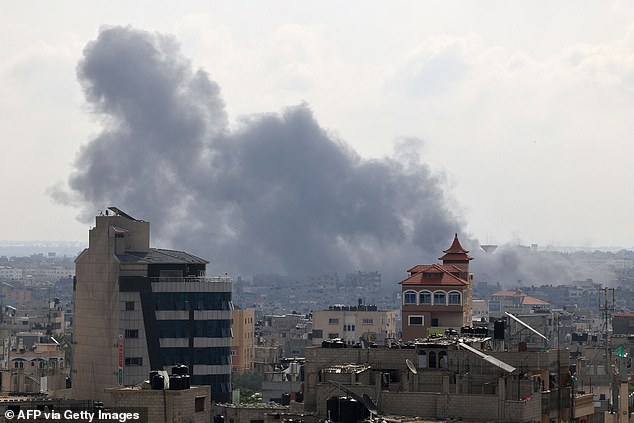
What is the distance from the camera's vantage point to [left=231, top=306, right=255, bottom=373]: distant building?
173 m

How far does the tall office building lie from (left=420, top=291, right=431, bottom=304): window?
59.9 ft

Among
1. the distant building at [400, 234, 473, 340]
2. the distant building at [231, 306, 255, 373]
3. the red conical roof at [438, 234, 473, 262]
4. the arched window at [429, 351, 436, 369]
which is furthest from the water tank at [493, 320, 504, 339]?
the distant building at [231, 306, 255, 373]

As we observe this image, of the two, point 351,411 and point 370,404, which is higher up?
point 370,404

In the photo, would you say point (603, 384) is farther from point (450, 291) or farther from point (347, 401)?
point (347, 401)

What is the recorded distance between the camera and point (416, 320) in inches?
5207

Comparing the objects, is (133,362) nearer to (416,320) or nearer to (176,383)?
(416,320)

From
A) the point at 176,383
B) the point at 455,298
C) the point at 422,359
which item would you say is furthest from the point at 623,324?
the point at 176,383

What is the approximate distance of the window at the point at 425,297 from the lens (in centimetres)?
13338

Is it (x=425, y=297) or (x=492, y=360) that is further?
(x=425, y=297)

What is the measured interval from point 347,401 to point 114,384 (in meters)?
67.3

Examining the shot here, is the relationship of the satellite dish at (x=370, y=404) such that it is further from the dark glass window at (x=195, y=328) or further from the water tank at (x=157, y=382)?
the dark glass window at (x=195, y=328)

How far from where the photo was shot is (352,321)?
651 ft

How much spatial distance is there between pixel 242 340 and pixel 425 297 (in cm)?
4770

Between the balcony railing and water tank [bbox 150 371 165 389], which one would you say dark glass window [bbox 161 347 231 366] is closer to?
the balcony railing
